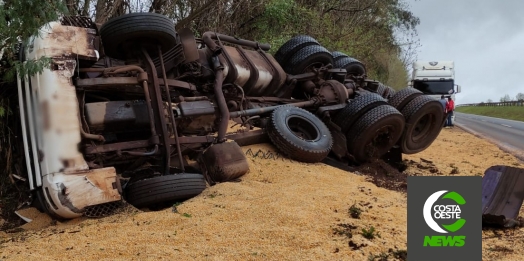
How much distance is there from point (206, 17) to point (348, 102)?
Result: 17.1 ft

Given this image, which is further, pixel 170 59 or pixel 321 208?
pixel 170 59

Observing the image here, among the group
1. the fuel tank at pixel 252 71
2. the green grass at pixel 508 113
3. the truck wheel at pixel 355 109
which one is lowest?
the green grass at pixel 508 113

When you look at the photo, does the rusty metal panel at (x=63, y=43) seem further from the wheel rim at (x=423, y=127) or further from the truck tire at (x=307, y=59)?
the wheel rim at (x=423, y=127)

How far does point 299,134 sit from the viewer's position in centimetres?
Answer: 628

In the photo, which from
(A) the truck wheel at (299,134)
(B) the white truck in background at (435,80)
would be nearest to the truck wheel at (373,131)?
(A) the truck wheel at (299,134)

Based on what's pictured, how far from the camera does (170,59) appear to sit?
5.37 metres

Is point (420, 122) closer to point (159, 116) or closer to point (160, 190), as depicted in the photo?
point (159, 116)

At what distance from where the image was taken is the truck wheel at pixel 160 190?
13.4 feet

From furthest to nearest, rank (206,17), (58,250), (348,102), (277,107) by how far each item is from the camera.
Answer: (206,17), (348,102), (277,107), (58,250)

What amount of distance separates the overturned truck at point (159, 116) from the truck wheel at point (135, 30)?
1 centimetres

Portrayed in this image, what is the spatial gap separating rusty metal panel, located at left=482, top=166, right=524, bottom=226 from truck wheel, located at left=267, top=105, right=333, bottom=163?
1.97 m

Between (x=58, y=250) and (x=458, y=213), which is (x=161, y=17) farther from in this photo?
(x=458, y=213)

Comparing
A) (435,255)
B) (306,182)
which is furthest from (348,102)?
(435,255)

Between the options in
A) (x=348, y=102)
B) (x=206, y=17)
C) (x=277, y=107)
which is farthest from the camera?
(x=206, y=17)
